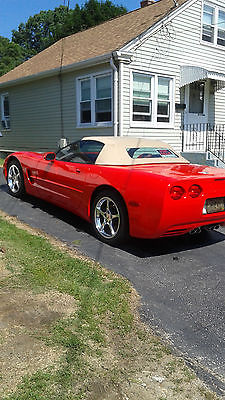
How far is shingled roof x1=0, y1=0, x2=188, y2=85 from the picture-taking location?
1180cm

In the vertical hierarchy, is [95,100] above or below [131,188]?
above

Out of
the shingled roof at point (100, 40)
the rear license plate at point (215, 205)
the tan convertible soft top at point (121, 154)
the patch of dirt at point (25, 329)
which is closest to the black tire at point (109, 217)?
the tan convertible soft top at point (121, 154)

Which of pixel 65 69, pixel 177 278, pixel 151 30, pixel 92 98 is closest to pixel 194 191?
pixel 177 278

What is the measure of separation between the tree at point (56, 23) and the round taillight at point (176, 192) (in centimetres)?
2804

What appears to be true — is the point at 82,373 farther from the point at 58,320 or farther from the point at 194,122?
the point at 194,122

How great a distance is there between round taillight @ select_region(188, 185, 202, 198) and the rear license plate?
20 centimetres

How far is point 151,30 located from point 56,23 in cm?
4318

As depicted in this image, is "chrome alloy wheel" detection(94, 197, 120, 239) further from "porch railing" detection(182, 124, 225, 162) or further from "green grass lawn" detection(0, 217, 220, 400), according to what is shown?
"porch railing" detection(182, 124, 225, 162)

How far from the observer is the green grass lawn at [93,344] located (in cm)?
211

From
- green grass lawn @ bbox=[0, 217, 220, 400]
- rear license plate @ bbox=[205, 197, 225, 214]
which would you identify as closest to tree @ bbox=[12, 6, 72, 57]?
rear license plate @ bbox=[205, 197, 225, 214]

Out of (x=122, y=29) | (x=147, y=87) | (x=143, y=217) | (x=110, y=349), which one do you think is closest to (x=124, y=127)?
(x=147, y=87)

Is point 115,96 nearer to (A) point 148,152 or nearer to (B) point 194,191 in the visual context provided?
(A) point 148,152

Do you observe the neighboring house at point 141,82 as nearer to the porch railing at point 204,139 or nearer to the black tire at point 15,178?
the porch railing at point 204,139

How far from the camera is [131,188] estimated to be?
442cm
